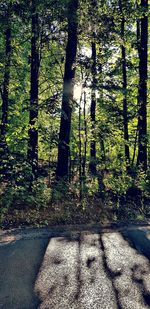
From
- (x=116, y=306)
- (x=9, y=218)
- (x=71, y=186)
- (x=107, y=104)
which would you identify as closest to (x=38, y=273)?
(x=116, y=306)

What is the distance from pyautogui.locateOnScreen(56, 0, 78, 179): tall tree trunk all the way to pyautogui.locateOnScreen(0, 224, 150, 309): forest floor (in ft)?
13.7

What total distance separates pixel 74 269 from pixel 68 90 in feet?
22.9

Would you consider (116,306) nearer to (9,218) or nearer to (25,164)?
(9,218)

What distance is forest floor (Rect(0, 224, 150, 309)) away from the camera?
13.5 ft

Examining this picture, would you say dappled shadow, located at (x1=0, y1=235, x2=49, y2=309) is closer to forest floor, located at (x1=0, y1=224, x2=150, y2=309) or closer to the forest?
forest floor, located at (x1=0, y1=224, x2=150, y2=309)

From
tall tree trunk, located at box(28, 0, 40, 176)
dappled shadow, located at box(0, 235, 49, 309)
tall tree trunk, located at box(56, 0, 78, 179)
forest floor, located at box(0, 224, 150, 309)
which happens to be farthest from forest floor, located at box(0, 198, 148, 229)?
tall tree trunk, located at box(28, 0, 40, 176)

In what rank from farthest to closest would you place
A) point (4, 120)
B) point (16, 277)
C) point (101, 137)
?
point (4, 120), point (101, 137), point (16, 277)

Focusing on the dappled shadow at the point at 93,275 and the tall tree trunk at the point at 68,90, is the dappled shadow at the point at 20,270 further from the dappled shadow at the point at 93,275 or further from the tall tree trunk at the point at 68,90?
the tall tree trunk at the point at 68,90

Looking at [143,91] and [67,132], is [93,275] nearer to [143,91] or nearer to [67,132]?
[67,132]

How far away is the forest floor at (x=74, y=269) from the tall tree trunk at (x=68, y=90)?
13.7 feet

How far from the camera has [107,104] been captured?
12.2m

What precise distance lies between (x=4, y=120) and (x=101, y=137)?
5924 mm

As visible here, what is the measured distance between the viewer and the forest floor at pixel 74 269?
4.13 meters

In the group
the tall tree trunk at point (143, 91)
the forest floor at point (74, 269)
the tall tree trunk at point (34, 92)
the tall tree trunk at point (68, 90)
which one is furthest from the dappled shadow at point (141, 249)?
the tall tree trunk at point (143, 91)
